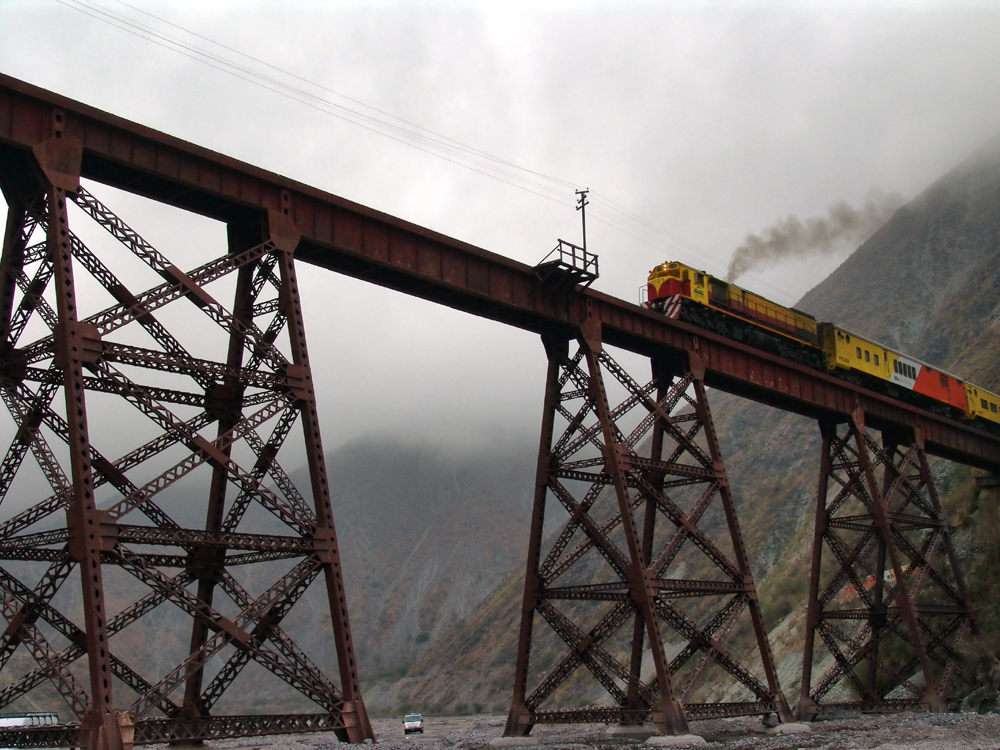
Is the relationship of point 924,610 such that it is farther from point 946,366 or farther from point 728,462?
point 728,462

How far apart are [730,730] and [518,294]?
13772 millimetres

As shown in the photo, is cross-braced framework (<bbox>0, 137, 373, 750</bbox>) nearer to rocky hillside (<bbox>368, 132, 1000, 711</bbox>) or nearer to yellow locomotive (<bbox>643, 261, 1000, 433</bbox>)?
yellow locomotive (<bbox>643, 261, 1000, 433</bbox>)

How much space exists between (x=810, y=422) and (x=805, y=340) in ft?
161

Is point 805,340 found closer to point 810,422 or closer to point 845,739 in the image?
point 845,739

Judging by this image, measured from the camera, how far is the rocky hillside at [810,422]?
2544 inches

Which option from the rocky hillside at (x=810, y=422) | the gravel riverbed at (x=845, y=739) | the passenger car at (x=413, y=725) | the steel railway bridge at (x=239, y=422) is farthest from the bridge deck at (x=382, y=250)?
the passenger car at (x=413, y=725)

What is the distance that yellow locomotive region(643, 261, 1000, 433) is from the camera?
31964 mm

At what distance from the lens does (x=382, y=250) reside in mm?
20734

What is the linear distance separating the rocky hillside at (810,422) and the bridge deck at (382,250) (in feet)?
79.6

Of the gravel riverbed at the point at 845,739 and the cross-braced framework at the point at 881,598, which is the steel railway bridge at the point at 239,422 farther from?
the cross-braced framework at the point at 881,598

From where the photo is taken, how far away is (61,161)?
15.7m

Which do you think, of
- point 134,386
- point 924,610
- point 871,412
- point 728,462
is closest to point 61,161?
point 134,386

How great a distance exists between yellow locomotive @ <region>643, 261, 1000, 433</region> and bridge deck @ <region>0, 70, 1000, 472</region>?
353 cm

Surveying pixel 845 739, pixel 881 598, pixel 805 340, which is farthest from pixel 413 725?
pixel 845 739
